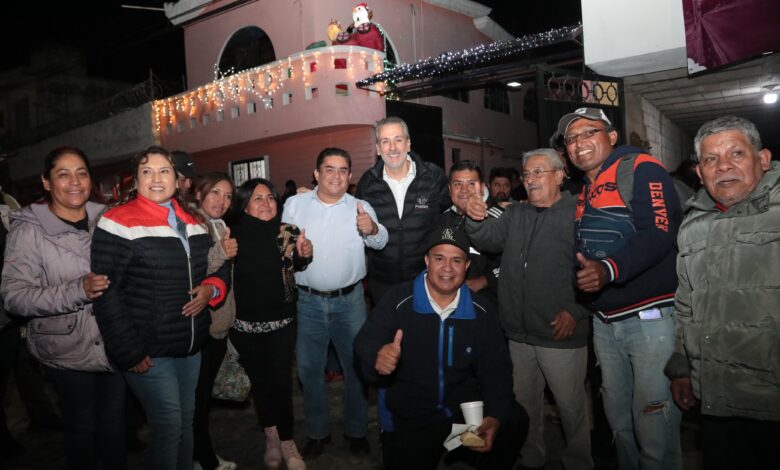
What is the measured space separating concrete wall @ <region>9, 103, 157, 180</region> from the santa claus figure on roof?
7934mm

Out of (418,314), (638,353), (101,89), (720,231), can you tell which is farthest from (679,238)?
(101,89)

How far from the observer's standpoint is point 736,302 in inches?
88.1

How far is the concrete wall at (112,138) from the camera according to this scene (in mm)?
16078

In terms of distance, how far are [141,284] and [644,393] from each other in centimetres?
302

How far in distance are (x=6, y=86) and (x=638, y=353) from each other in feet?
102

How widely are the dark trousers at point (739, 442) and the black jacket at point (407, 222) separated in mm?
2163

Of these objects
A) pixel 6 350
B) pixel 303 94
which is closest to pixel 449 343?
pixel 6 350

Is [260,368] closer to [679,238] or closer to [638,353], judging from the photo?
[638,353]

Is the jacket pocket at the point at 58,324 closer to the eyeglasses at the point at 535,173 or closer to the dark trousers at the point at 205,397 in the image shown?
the dark trousers at the point at 205,397

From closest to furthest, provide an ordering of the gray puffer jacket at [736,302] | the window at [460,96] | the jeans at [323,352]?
1. the gray puffer jacket at [736,302]
2. the jeans at [323,352]
3. the window at [460,96]

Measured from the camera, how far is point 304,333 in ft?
12.7

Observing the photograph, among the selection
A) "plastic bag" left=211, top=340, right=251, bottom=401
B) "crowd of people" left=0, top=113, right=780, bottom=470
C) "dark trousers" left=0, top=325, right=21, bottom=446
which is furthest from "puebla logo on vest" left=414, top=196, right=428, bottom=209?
"dark trousers" left=0, top=325, right=21, bottom=446

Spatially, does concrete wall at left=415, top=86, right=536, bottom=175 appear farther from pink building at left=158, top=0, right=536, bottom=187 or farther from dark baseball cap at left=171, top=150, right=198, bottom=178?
dark baseball cap at left=171, top=150, right=198, bottom=178

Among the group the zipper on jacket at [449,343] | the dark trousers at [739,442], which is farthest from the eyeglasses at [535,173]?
the dark trousers at [739,442]
